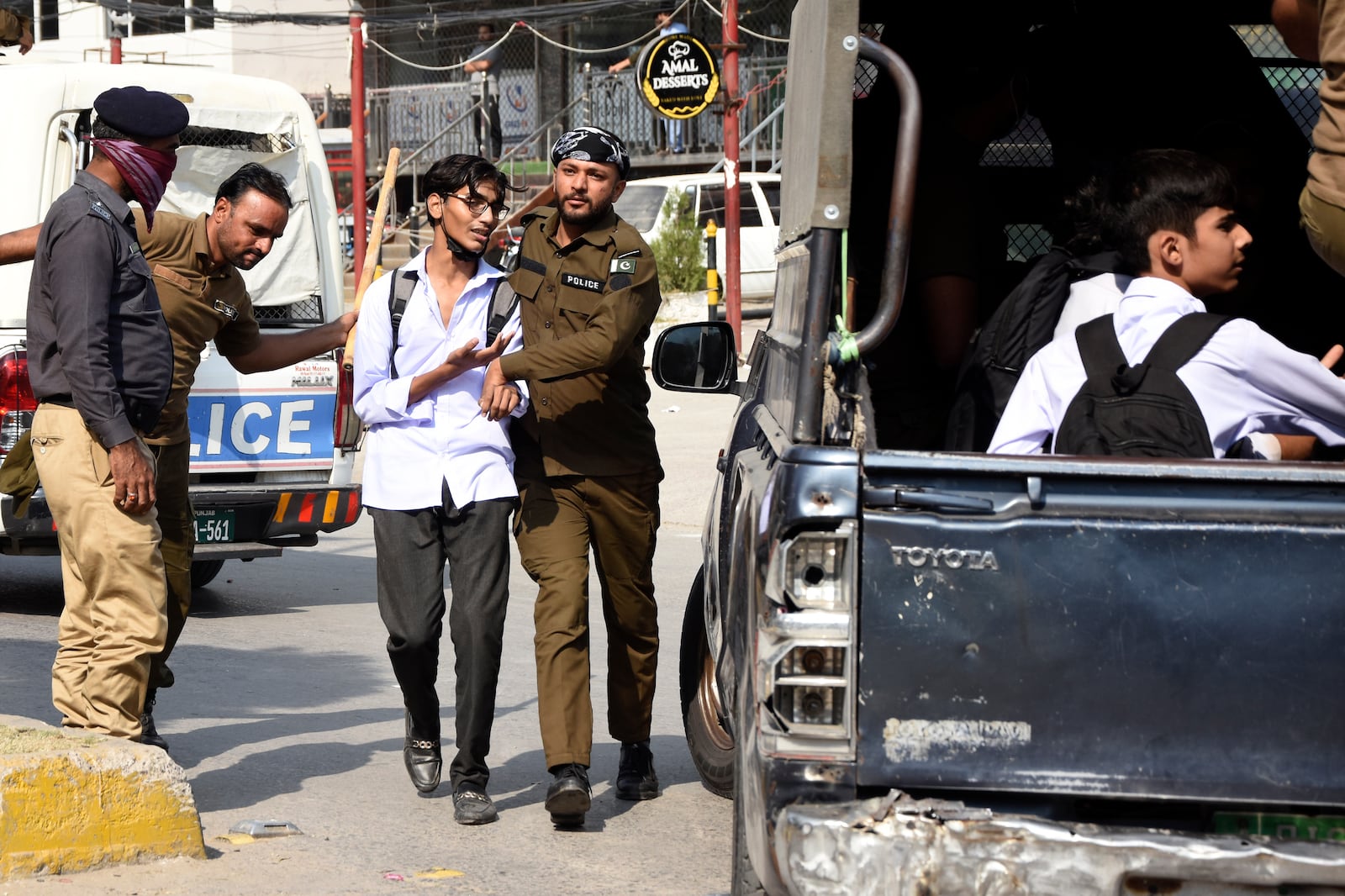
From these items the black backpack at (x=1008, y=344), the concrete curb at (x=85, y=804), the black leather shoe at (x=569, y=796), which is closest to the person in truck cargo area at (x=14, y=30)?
the concrete curb at (x=85, y=804)

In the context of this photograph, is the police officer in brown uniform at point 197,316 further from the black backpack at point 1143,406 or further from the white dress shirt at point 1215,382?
the black backpack at point 1143,406

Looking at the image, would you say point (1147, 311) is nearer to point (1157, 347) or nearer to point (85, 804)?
point (1157, 347)

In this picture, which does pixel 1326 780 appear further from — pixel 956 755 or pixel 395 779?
pixel 395 779

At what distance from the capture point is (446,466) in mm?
5156

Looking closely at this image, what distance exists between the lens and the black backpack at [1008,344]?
4367 millimetres

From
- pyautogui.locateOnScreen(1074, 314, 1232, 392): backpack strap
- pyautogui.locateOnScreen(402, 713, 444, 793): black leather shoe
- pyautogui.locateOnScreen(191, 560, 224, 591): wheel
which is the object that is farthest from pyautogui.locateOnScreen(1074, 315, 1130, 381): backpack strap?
pyautogui.locateOnScreen(191, 560, 224, 591): wheel

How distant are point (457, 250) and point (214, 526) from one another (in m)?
3.42

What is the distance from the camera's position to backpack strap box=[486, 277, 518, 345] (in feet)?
17.3

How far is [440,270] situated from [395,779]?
1698 millimetres

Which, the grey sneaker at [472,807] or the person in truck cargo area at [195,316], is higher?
the person in truck cargo area at [195,316]

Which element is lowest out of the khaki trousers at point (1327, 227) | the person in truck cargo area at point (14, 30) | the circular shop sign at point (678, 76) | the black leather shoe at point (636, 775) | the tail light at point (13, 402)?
the black leather shoe at point (636, 775)

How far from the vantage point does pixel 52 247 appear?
475cm

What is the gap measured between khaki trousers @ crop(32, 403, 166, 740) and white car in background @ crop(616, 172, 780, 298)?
56.2ft

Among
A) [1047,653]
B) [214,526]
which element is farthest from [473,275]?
[214,526]
